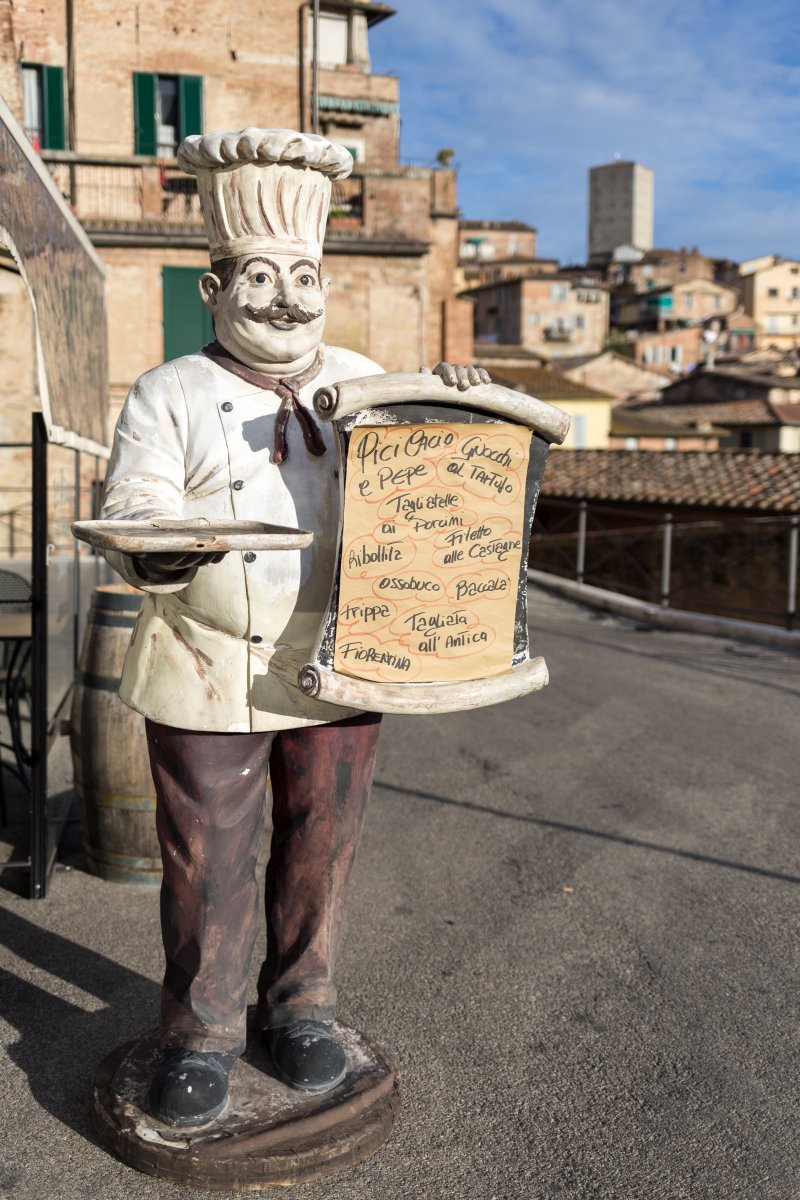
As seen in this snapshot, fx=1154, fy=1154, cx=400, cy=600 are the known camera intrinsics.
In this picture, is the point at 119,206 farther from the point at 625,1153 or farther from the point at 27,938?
the point at 625,1153

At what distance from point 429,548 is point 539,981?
→ 1710mm

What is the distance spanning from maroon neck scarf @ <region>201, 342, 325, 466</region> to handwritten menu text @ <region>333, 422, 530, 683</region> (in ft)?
0.63

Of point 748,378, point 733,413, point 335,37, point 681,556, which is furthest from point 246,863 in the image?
point 748,378

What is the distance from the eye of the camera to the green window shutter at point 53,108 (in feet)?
66.1

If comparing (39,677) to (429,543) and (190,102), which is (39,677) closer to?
(429,543)

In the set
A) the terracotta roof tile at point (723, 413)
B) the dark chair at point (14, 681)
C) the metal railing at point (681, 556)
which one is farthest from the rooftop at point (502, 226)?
the dark chair at point (14, 681)

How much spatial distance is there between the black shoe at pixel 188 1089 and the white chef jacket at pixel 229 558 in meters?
0.77

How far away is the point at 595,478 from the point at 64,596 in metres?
18.9

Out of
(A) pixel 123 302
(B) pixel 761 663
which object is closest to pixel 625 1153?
(B) pixel 761 663

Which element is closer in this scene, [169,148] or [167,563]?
[167,563]

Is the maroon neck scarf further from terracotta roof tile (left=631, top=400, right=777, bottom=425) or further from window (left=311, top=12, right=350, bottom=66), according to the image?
terracotta roof tile (left=631, top=400, right=777, bottom=425)

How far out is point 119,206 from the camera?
20734mm

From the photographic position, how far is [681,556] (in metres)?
24.1

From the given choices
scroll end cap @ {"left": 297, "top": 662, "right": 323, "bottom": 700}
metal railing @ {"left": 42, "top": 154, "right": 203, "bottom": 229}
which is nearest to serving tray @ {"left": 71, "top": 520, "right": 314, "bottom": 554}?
scroll end cap @ {"left": 297, "top": 662, "right": 323, "bottom": 700}
